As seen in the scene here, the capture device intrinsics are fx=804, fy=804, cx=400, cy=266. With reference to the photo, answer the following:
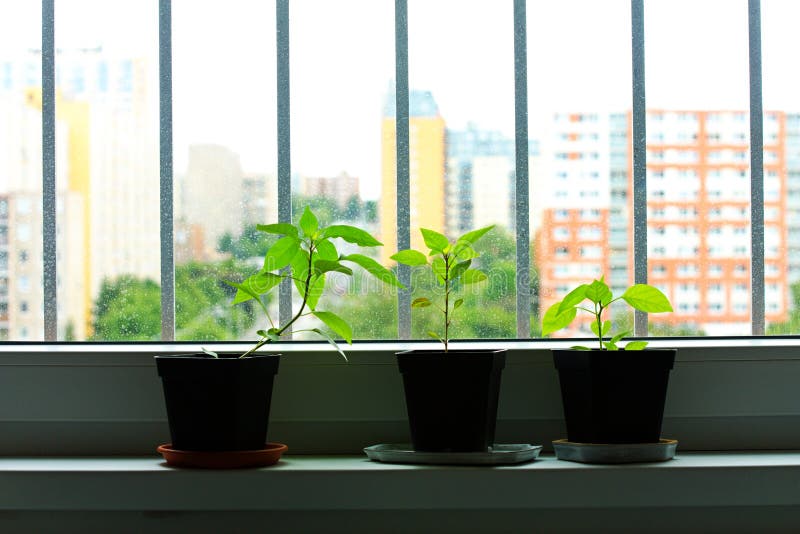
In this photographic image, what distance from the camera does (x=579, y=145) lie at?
4.80 feet

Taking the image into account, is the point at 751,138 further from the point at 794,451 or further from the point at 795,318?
the point at 794,451

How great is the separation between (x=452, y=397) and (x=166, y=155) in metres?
0.69

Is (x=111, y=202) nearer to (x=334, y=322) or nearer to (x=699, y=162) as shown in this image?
(x=334, y=322)

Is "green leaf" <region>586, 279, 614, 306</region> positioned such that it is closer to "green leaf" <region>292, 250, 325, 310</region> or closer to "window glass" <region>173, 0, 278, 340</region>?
"green leaf" <region>292, 250, 325, 310</region>

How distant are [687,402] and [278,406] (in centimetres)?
67

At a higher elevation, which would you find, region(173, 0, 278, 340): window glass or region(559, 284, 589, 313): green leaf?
region(173, 0, 278, 340): window glass

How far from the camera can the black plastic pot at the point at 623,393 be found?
3.83 ft

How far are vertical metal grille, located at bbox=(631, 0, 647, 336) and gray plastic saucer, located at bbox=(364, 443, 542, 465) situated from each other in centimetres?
41

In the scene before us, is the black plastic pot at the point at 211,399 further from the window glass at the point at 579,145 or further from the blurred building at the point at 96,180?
the window glass at the point at 579,145

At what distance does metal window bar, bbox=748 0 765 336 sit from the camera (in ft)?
4.75

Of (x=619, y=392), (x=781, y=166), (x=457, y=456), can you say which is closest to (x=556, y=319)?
(x=619, y=392)

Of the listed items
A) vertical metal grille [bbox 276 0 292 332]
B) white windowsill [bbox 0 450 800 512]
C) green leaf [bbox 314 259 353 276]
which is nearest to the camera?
white windowsill [bbox 0 450 800 512]

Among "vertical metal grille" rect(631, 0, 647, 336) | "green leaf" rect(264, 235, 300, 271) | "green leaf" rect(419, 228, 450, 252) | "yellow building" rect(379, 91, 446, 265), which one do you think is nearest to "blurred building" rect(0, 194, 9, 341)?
"green leaf" rect(264, 235, 300, 271)

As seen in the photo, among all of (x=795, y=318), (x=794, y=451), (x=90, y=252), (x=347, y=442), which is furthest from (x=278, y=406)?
(x=795, y=318)
